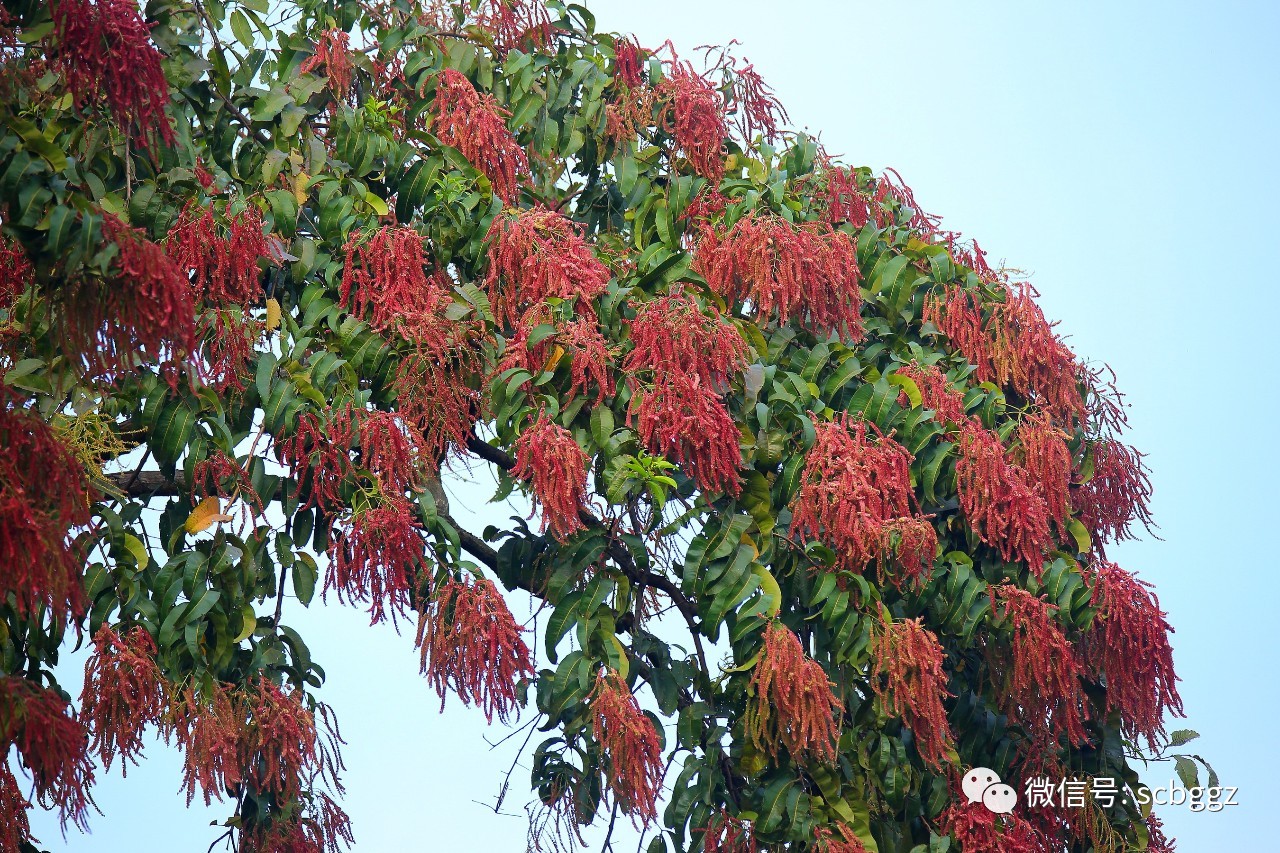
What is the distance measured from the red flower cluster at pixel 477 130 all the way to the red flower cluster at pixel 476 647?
1226 mm

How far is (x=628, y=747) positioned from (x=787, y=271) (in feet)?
4.30

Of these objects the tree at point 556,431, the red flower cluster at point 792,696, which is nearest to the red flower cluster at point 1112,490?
the tree at point 556,431

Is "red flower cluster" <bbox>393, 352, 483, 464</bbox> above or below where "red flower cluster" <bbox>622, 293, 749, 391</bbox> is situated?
below

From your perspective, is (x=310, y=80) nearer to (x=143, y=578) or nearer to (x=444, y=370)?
(x=444, y=370)

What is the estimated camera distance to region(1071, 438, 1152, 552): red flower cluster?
4707 mm

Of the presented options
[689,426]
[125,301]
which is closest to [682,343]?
[689,426]

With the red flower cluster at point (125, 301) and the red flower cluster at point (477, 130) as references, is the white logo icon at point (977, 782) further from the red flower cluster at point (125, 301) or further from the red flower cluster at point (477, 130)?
the red flower cluster at point (125, 301)

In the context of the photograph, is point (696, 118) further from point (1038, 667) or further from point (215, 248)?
point (1038, 667)

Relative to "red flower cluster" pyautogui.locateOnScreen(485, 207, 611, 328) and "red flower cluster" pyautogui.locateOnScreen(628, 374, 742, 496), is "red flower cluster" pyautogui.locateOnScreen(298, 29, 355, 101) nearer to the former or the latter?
"red flower cluster" pyautogui.locateOnScreen(485, 207, 611, 328)

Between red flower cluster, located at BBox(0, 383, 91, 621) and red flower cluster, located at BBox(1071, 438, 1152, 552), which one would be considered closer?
red flower cluster, located at BBox(0, 383, 91, 621)

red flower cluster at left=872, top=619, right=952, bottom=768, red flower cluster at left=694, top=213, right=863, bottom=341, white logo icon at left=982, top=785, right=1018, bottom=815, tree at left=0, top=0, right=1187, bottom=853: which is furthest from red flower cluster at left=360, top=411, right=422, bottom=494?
white logo icon at left=982, top=785, right=1018, bottom=815

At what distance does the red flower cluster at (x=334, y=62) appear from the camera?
429cm

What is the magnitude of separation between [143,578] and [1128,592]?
2.44 metres

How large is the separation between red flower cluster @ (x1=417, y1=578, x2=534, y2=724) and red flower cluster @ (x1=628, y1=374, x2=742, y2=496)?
0.52 meters
